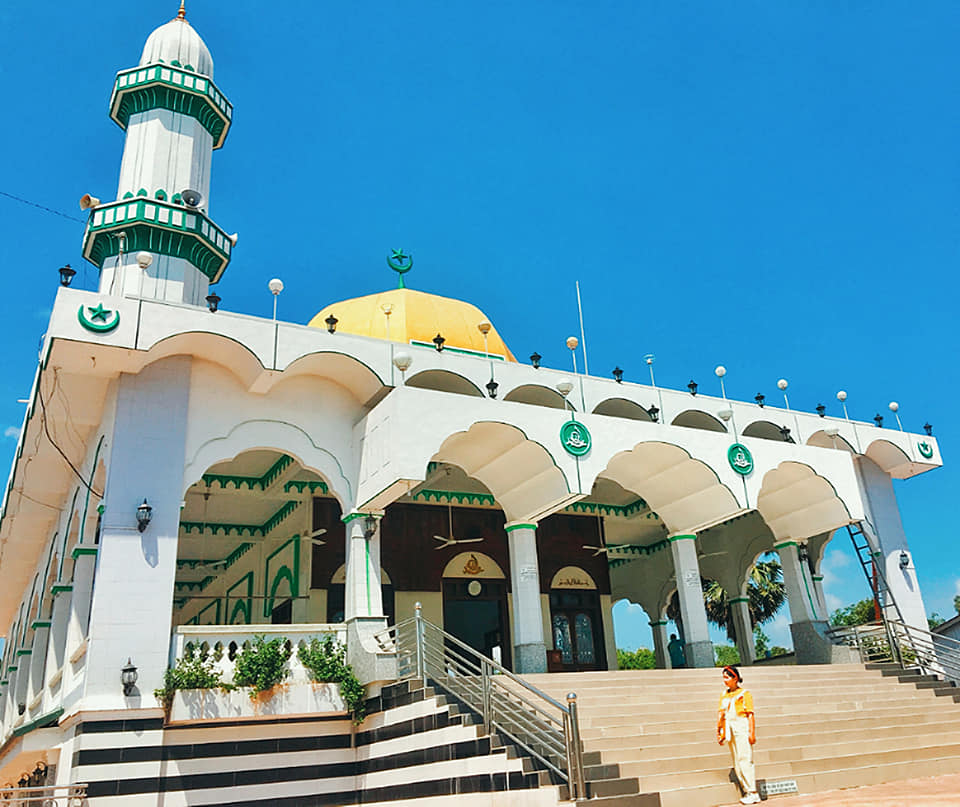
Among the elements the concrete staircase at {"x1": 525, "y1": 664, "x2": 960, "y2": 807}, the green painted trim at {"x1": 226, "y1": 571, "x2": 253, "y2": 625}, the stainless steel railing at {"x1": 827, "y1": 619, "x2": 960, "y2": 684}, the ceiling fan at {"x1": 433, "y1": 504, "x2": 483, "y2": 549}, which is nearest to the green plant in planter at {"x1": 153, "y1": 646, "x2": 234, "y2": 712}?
the concrete staircase at {"x1": 525, "y1": 664, "x2": 960, "y2": 807}

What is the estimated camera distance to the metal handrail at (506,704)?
25.7 feet

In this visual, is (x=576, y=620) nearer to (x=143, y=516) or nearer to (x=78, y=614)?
(x=78, y=614)

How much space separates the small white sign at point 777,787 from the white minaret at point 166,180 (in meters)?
11.9

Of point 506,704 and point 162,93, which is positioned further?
point 162,93

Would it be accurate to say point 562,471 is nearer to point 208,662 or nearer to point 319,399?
point 319,399

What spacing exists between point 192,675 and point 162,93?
37.4ft

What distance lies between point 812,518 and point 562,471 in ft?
20.3

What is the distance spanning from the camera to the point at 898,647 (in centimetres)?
1516

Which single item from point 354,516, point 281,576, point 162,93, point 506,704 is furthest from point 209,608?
point 506,704

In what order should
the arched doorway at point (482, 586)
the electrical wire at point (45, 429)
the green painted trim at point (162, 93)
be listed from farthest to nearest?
the arched doorway at point (482, 586)
the green painted trim at point (162, 93)
the electrical wire at point (45, 429)

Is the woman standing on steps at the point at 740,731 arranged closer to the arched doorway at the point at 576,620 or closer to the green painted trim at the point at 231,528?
the arched doorway at the point at 576,620

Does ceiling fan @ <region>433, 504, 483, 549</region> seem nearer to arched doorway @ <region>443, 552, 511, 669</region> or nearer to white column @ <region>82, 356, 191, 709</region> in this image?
arched doorway @ <region>443, 552, 511, 669</region>

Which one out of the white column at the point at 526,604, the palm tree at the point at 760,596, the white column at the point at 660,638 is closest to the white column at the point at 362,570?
the white column at the point at 526,604

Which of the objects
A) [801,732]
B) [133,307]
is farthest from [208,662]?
[801,732]
